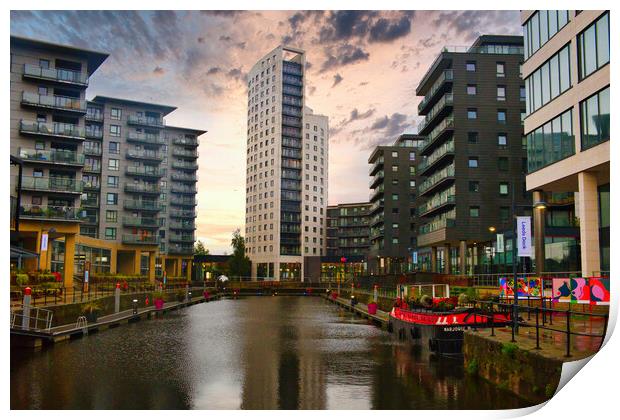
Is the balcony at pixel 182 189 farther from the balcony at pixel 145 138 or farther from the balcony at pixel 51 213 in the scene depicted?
the balcony at pixel 51 213

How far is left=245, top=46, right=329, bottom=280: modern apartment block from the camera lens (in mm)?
142750

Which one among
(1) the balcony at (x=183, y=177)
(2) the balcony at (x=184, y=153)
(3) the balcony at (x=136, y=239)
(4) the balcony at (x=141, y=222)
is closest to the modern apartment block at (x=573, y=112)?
(3) the balcony at (x=136, y=239)

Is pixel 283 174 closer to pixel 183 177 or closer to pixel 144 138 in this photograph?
pixel 183 177

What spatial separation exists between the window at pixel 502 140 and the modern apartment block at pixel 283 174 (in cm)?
7712

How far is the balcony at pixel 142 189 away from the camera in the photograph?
10300 centimetres

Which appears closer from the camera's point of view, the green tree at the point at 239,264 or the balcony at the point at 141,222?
the balcony at the point at 141,222

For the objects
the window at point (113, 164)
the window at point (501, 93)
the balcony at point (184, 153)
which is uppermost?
the balcony at point (184, 153)

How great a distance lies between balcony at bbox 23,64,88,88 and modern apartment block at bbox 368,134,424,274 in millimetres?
69072

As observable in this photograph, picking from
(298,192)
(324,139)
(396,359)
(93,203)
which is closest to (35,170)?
(93,203)

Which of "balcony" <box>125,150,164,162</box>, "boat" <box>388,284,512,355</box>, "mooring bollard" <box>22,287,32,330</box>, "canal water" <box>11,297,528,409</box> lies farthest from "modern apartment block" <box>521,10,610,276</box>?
"balcony" <box>125,150,164,162</box>

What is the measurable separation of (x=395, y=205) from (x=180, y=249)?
44260mm

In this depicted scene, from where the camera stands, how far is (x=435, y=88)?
250 ft

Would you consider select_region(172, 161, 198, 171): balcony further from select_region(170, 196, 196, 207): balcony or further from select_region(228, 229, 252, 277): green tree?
select_region(228, 229, 252, 277): green tree

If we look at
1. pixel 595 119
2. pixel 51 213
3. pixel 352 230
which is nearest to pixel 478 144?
pixel 595 119
